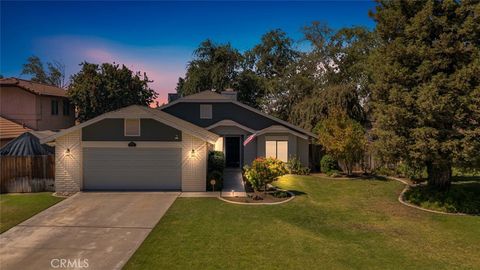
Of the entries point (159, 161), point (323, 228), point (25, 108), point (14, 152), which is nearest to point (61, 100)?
point (25, 108)

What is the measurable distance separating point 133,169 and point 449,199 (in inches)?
587

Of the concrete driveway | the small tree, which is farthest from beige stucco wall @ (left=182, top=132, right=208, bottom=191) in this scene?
the small tree

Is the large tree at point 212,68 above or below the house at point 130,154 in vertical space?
above

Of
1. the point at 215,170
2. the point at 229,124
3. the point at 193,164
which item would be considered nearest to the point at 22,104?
the point at 229,124

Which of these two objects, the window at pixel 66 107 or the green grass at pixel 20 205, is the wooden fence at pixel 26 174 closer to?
the green grass at pixel 20 205

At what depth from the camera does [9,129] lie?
81.1 feet

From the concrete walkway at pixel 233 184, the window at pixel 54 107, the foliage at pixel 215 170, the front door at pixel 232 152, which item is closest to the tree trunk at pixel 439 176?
the concrete walkway at pixel 233 184

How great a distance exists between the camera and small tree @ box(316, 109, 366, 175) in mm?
21484

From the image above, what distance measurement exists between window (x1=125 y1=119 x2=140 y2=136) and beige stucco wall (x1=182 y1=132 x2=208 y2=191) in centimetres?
240

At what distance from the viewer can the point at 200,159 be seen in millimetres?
17281

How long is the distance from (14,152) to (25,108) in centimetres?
1009

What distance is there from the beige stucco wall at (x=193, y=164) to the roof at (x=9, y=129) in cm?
1459

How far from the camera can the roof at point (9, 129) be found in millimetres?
23741

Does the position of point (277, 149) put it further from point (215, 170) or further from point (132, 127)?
point (132, 127)
